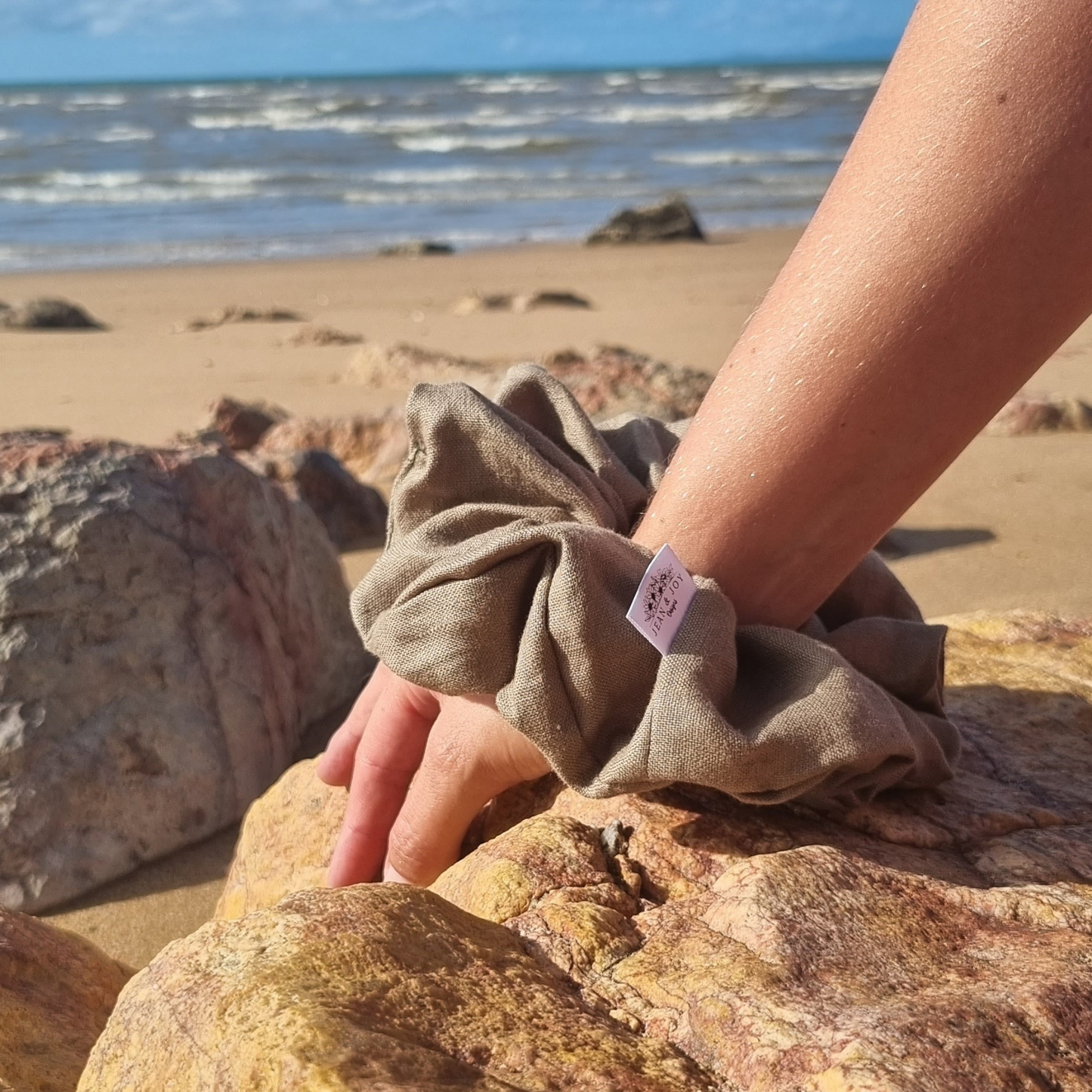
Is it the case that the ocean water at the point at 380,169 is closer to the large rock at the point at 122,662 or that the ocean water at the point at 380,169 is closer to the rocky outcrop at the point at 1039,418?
the rocky outcrop at the point at 1039,418

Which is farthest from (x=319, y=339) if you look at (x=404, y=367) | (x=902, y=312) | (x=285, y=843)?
(x=902, y=312)

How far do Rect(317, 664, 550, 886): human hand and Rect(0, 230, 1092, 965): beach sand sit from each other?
0.70 m

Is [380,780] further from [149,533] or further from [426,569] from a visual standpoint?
[149,533]

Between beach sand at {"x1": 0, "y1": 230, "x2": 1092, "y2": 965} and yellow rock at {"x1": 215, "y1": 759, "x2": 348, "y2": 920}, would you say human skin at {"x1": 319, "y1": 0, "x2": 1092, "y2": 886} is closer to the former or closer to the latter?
yellow rock at {"x1": 215, "y1": 759, "x2": 348, "y2": 920}

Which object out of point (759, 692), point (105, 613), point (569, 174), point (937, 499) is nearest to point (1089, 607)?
point (937, 499)

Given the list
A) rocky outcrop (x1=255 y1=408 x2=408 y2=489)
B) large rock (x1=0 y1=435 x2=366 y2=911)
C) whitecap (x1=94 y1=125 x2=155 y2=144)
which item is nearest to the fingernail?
large rock (x1=0 y1=435 x2=366 y2=911)

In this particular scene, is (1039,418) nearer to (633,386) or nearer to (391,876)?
(633,386)

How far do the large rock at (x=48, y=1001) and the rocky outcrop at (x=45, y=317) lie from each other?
8.33 metres

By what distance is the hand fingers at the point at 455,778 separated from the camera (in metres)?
1.77

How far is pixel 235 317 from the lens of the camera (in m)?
9.80

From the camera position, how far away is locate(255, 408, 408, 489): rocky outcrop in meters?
5.68

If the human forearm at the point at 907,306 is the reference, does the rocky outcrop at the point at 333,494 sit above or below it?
below

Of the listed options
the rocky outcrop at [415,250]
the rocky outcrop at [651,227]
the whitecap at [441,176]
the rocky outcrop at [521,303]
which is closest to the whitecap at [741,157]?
the whitecap at [441,176]

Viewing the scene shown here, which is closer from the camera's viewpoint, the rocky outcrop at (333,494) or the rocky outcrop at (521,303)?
the rocky outcrop at (333,494)
